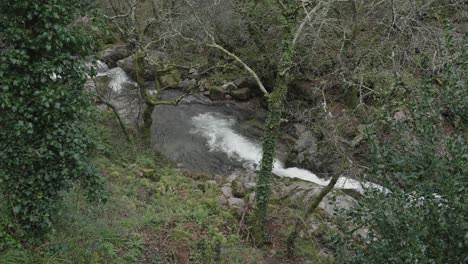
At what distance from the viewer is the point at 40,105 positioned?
4.98 m

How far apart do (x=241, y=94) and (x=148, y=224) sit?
13.1 m

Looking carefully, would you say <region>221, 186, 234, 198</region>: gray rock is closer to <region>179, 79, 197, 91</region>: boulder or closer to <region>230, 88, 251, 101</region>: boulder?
<region>230, 88, 251, 101</region>: boulder

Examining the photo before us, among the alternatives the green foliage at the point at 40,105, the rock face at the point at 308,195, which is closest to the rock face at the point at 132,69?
the rock face at the point at 308,195

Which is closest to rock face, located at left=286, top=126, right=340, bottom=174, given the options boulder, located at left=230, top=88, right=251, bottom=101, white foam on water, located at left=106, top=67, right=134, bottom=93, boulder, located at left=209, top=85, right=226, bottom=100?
boulder, located at left=230, top=88, right=251, bottom=101

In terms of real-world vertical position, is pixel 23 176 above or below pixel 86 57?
below

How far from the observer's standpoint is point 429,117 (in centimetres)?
412

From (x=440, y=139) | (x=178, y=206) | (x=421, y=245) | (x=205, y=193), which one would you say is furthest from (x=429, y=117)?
(x=205, y=193)

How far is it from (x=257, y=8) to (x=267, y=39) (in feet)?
4.86

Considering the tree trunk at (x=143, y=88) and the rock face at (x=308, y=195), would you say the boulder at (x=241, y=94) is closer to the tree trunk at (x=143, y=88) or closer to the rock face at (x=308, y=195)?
the tree trunk at (x=143, y=88)

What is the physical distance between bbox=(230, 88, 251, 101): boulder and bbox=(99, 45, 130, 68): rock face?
6.86 meters

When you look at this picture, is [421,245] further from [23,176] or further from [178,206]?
[178,206]

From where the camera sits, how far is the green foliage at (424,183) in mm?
3490

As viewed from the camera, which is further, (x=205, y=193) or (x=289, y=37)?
(x=205, y=193)

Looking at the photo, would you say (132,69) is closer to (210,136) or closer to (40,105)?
(210,136)
